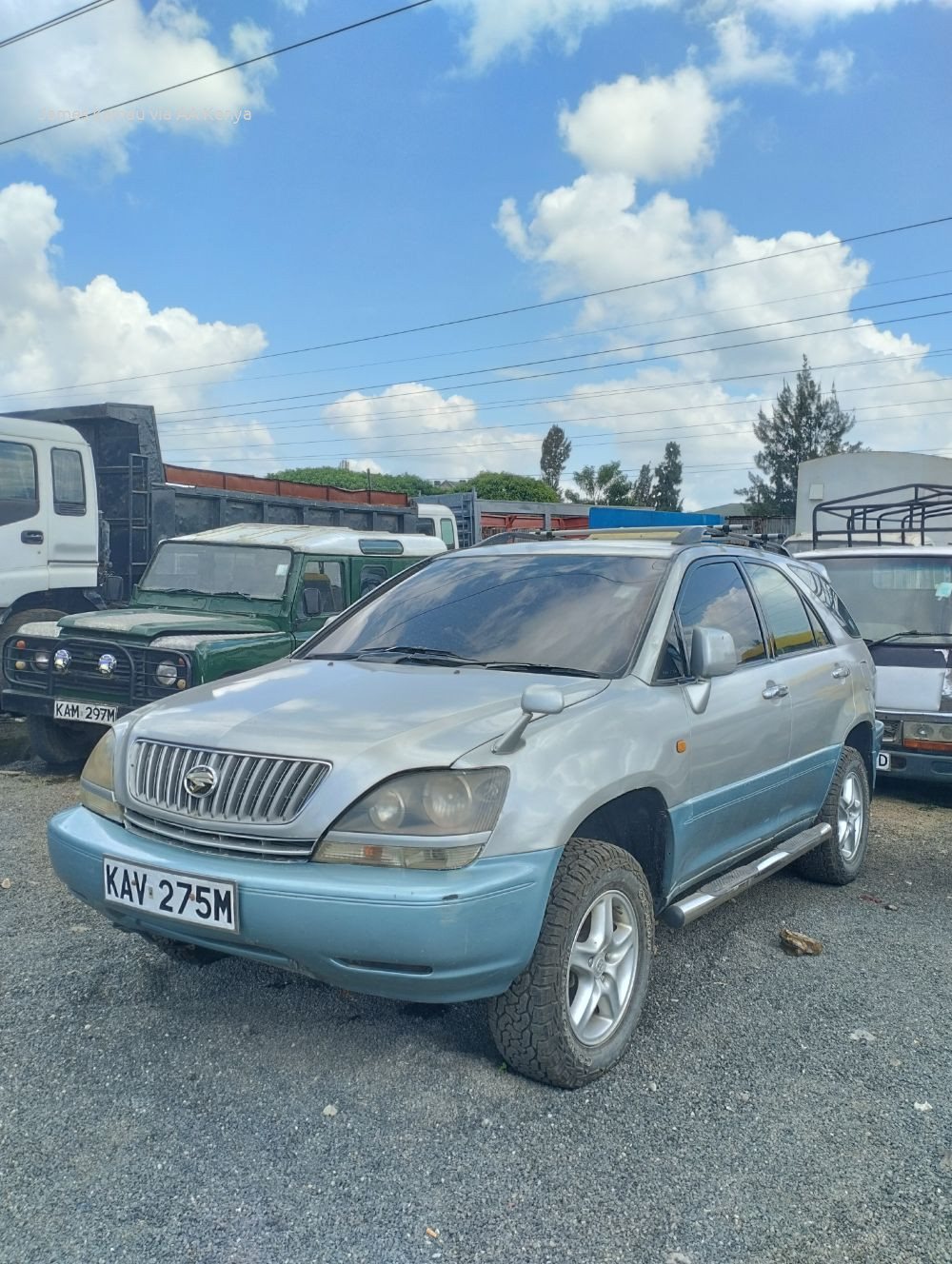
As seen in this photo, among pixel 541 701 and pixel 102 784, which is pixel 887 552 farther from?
pixel 102 784

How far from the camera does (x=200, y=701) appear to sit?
338cm

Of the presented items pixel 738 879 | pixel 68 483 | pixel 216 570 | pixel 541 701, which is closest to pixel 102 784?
pixel 541 701

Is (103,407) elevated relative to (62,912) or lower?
elevated

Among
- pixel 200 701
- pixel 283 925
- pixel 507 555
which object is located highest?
pixel 507 555

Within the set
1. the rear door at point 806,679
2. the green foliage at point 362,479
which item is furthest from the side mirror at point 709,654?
the green foliage at point 362,479

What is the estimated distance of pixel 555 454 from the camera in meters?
77.6

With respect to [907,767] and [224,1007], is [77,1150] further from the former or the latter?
[907,767]

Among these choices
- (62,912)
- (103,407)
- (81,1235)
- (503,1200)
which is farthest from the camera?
(103,407)

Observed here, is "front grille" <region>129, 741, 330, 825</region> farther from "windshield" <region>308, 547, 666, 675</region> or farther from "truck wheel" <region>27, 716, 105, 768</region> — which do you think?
"truck wheel" <region>27, 716, 105, 768</region>

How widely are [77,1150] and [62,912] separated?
1867mm

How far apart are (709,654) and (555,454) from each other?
7562 cm

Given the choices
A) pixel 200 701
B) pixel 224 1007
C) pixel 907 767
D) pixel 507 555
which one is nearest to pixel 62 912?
pixel 224 1007

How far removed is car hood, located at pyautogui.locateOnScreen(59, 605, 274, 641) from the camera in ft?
21.0

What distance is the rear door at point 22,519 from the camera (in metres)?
8.23
